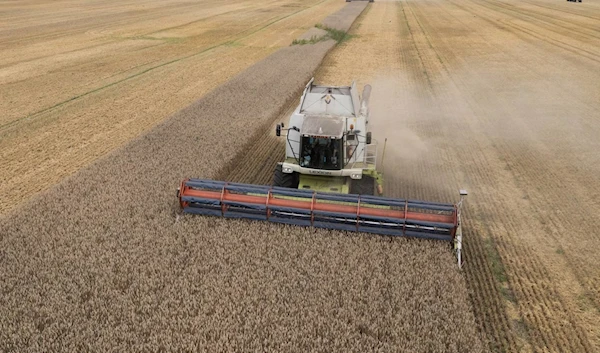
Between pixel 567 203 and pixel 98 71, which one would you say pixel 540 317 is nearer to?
pixel 567 203

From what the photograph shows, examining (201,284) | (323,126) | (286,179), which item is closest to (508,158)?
(323,126)

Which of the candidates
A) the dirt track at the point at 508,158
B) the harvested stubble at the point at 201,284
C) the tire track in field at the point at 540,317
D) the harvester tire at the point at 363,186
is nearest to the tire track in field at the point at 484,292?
the dirt track at the point at 508,158

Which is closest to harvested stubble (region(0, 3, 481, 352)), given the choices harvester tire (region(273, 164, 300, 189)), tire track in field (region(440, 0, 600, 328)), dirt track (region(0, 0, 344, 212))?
harvester tire (region(273, 164, 300, 189))

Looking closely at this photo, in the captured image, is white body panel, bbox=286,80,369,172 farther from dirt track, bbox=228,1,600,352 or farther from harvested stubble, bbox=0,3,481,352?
harvested stubble, bbox=0,3,481,352

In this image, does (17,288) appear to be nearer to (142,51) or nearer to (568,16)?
(142,51)

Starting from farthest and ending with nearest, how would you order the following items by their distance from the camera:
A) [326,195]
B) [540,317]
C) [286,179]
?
[286,179] < [326,195] < [540,317]

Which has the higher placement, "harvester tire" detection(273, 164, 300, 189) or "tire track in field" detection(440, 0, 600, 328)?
"harvester tire" detection(273, 164, 300, 189)

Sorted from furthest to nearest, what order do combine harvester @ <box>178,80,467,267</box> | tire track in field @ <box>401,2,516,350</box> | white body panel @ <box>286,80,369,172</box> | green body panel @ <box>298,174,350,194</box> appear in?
white body panel @ <box>286,80,369,172</box> < green body panel @ <box>298,174,350,194</box> < combine harvester @ <box>178,80,467,267</box> < tire track in field @ <box>401,2,516,350</box>
